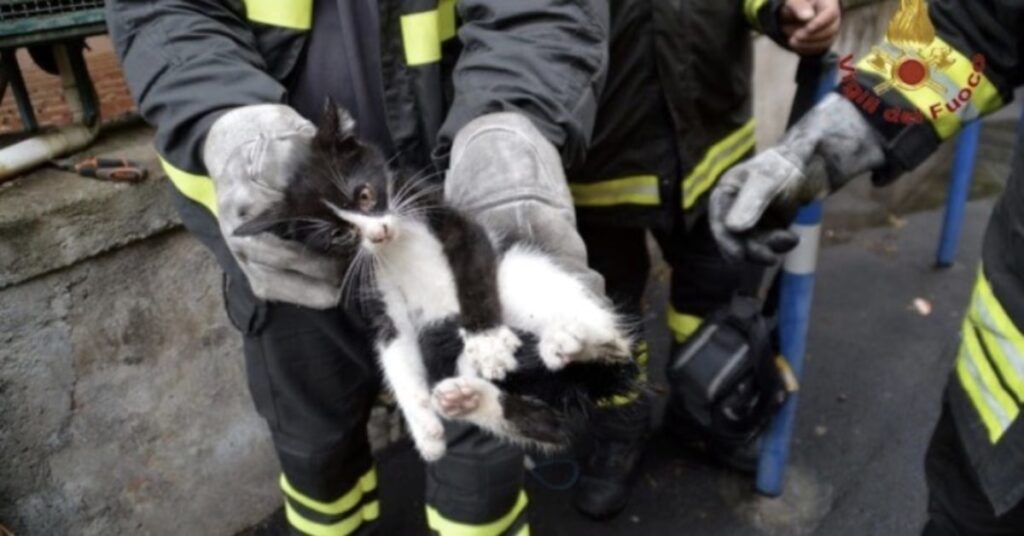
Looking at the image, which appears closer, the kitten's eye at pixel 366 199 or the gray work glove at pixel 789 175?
the kitten's eye at pixel 366 199

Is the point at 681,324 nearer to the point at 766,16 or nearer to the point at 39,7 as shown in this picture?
the point at 766,16

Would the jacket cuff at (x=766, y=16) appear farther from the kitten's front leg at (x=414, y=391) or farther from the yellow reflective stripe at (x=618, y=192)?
the kitten's front leg at (x=414, y=391)

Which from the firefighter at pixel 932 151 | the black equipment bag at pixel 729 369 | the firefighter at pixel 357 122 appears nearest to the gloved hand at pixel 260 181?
the firefighter at pixel 357 122

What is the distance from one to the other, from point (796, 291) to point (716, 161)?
0.53 meters

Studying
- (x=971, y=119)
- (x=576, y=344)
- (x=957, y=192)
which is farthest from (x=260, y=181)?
(x=957, y=192)

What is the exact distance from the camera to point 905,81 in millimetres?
2012

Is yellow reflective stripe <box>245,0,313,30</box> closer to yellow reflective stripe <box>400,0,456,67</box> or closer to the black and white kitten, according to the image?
yellow reflective stripe <box>400,0,456,67</box>

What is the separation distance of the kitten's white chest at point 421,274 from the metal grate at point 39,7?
155cm

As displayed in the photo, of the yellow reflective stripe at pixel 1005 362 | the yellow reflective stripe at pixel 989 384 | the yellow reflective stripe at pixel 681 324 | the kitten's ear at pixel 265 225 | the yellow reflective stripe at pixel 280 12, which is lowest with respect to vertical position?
the yellow reflective stripe at pixel 681 324

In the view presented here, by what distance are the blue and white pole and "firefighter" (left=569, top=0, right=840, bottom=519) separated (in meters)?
0.12

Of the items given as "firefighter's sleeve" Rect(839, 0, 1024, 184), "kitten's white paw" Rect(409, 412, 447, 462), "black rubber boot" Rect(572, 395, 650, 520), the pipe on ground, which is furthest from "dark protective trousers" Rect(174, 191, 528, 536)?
"firefighter's sleeve" Rect(839, 0, 1024, 184)

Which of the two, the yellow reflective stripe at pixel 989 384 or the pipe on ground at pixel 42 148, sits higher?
the yellow reflective stripe at pixel 989 384

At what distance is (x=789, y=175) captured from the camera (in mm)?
2062

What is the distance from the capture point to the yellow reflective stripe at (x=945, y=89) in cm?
192
